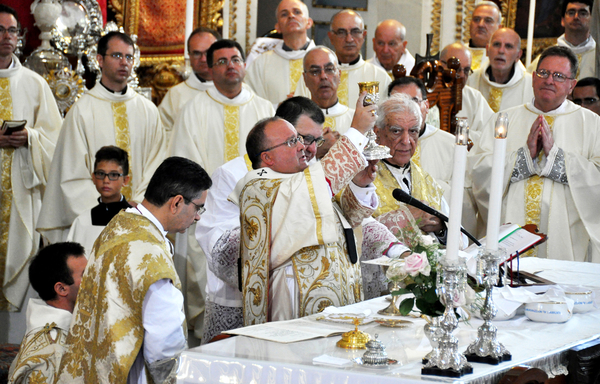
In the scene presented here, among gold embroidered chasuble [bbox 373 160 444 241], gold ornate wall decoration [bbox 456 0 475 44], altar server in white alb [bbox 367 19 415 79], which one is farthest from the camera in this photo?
gold ornate wall decoration [bbox 456 0 475 44]

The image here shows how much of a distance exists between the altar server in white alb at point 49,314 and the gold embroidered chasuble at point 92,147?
2.20 m

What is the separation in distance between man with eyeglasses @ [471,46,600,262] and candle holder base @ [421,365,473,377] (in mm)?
3563

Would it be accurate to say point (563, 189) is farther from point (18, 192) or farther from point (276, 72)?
point (18, 192)

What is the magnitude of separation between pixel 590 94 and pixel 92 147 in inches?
162

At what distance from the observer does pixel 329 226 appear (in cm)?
326

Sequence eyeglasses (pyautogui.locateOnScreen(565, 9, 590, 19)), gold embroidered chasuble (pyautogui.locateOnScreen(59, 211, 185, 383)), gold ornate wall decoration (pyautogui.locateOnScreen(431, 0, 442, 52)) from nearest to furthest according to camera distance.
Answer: gold embroidered chasuble (pyautogui.locateOnScreen(59, 211, 185, 383)), eyeglasses (pyautogui.locateOnScreen(565, 9, 590, 19)), gold ornate wall decoration (pyautogui.locateOnScreen(431, 0, 442, 52))

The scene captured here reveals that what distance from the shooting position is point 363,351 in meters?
2.40

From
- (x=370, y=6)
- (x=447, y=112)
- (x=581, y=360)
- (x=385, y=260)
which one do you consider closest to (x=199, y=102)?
(x=447, y=112)

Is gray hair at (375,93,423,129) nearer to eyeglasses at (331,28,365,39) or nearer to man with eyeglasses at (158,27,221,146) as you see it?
eyeglasses at (331,28,365,39)

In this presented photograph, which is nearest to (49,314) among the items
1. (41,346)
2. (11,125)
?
(41,346)

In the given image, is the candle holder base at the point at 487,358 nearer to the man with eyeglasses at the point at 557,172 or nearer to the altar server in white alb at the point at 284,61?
the man with eyeglasses at the point at 557,172

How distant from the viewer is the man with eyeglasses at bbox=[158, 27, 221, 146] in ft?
23.7

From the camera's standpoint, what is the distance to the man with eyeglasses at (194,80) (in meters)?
7.21

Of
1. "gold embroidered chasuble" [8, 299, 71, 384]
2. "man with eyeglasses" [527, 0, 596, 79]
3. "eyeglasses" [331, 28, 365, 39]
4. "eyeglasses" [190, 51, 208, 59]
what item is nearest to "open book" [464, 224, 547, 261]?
"gold embroidered chasuble" [8, 299, 71, 384]
